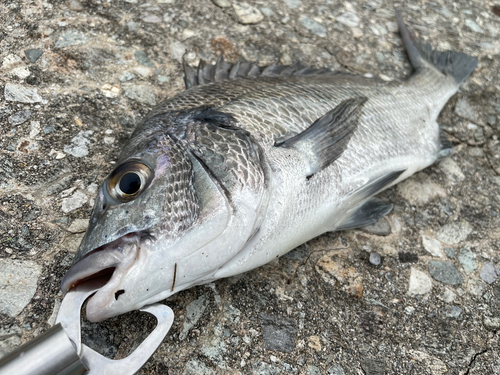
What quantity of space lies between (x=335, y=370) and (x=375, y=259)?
77 cm

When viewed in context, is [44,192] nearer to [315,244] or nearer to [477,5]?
[315,244]

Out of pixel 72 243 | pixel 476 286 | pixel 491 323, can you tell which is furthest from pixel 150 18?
pixel 491 323

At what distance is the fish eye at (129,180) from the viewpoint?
1.68 metres

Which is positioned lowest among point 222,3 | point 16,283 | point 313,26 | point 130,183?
point 16,283

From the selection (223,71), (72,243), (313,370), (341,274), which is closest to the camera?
(313,370)

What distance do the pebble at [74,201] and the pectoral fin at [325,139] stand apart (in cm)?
111

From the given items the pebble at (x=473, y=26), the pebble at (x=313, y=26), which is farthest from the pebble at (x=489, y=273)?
the pebble at (x=473, y=26)

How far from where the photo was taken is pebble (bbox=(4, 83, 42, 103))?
103 inches

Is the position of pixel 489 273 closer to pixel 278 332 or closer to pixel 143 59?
pixel 278 332

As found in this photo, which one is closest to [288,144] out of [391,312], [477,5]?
[391,312]

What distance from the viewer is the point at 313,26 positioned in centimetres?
380

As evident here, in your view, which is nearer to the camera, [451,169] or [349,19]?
[451,169]

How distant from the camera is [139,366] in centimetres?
156

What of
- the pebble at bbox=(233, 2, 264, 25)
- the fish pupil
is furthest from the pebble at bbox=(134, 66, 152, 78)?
the fish pupil
